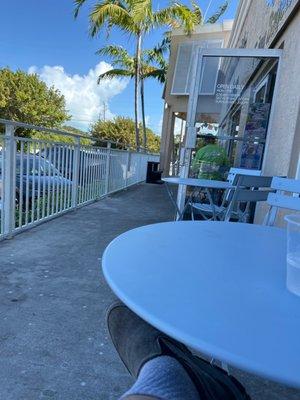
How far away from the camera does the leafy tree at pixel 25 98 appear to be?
75.7 ft

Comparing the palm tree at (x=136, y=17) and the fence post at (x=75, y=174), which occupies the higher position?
the palm tree at (x=136, y=17)

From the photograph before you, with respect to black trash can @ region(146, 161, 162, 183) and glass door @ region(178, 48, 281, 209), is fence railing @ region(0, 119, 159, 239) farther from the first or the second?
black trash can @ region(146, 161, 162, 183)

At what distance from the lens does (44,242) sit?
3.59 metres

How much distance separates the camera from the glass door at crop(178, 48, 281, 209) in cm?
453

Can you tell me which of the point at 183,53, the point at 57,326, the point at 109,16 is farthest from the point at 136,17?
the point at 57,326

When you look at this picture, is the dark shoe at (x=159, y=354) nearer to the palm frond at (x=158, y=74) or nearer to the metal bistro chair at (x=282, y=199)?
the metal bistro chair at (x=282, y=199)

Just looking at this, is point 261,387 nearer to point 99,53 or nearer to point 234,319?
point 234,319

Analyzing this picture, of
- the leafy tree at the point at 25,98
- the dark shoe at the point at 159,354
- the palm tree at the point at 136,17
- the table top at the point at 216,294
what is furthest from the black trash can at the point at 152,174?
the leafy tree at the point at 25,98

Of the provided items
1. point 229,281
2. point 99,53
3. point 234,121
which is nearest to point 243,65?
point 234,121

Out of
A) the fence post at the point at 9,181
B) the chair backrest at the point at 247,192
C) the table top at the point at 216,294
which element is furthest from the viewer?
the fence post at the point at 9,181

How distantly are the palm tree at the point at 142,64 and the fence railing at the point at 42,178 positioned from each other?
9384 mm

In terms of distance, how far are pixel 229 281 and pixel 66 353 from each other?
1270mm

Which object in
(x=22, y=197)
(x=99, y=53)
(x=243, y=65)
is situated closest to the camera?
(x=22, y=197)

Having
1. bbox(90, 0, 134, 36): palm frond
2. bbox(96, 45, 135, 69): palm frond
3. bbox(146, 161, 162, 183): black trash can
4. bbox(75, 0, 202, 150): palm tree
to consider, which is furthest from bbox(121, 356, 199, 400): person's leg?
bbox(96, 45, 135, 69): palm frond
